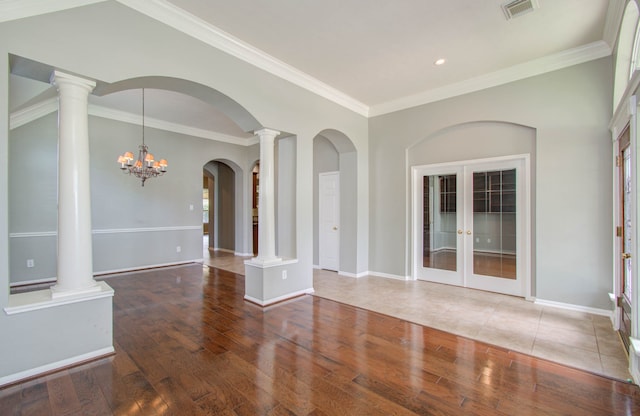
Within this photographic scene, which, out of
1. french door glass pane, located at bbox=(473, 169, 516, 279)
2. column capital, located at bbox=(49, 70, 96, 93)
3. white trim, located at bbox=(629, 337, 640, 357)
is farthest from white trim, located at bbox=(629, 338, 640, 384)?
column capital, located at bbox=(49, 70, 96, 93)

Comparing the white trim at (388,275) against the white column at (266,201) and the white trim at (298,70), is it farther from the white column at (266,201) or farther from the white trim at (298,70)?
the white trim at (298,70)

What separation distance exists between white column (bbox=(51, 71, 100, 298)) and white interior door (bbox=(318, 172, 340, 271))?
4363 millimetres

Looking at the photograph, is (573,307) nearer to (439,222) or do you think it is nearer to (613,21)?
(439,222)

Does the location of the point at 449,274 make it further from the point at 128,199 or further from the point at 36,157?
the point at 36,157

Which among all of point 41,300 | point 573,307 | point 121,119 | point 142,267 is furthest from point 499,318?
point 121,119

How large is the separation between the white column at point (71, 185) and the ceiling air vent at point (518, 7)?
158 inches

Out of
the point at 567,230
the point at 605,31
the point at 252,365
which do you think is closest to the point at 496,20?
the point at 605,31

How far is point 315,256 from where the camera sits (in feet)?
22.0

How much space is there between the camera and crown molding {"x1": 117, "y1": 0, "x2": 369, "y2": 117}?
2.94m

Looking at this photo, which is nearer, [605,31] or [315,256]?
[605,31]

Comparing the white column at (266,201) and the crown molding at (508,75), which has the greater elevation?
the crown molding at (508,75)

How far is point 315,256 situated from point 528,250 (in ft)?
13.0

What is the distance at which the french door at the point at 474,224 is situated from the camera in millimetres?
4430

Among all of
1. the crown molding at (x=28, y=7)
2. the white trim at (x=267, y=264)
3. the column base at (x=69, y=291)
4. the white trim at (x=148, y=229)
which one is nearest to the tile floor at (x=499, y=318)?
the white trim at (x=267, y=264)
